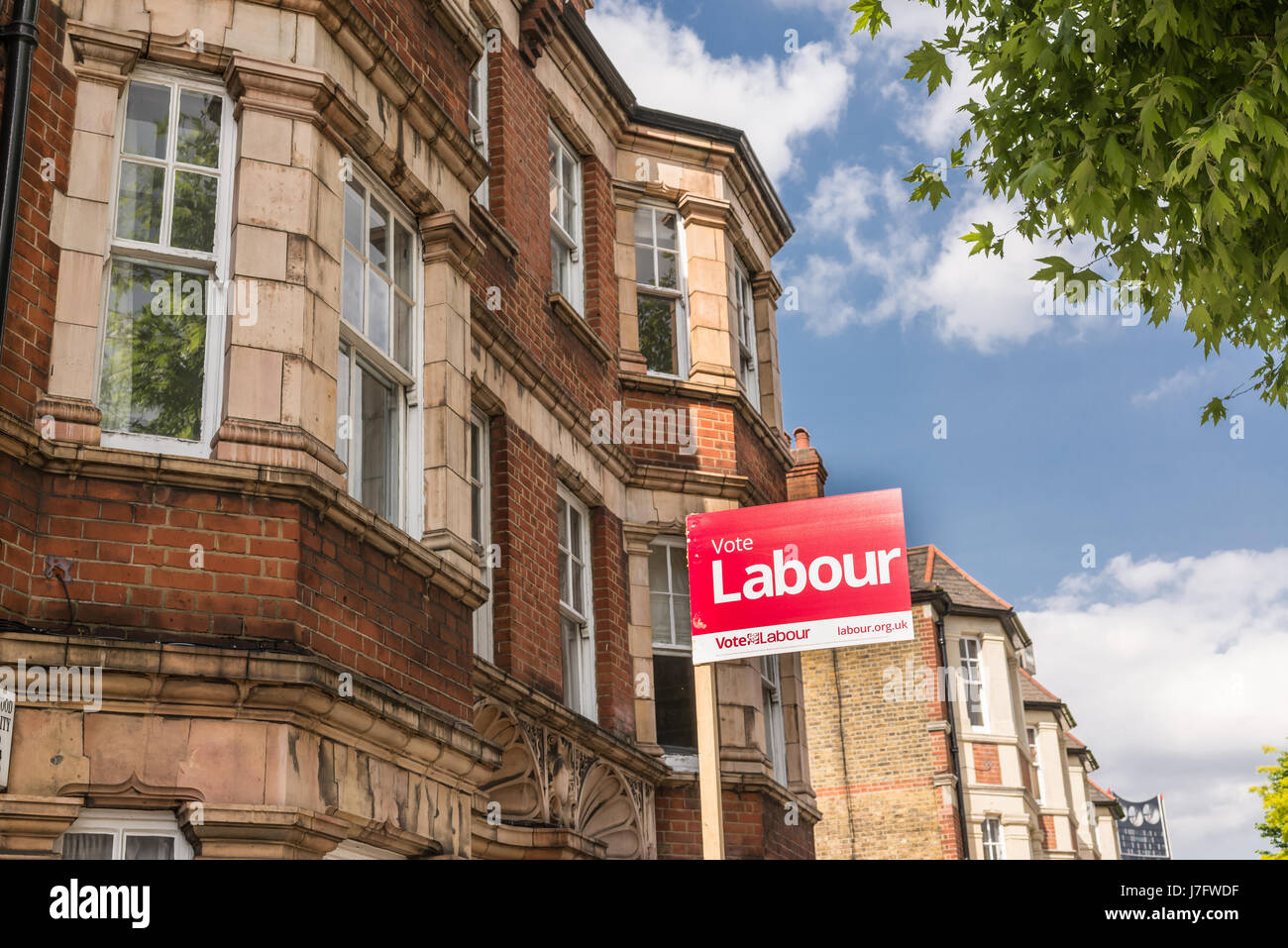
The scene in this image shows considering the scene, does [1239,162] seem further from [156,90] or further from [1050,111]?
[156,90]

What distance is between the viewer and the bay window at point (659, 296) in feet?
49.9

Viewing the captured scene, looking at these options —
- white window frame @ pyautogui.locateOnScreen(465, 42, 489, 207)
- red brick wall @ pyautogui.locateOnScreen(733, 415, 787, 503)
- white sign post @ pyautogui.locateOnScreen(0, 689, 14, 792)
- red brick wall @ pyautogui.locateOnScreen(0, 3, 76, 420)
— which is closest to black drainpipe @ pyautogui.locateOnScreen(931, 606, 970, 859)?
red brick wall @ pyautogui.locateOnScreen(733, 415, 787, 503)

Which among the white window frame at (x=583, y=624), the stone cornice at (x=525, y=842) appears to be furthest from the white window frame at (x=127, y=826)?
the white window frame at (x=583, y=624)

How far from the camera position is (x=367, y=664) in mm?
7359

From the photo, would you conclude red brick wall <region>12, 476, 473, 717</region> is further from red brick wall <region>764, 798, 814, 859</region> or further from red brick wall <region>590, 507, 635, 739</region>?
red brick wall <region>764, 798, 814, 859</region>

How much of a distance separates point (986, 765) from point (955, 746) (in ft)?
5.06

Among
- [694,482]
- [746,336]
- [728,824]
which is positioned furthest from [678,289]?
[728,824]

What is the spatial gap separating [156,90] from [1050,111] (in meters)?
4.68

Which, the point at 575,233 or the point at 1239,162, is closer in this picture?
the point at 1239,162

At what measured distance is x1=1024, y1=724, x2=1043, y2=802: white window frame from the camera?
40250mm

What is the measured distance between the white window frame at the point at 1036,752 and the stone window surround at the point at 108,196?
34.7 metres

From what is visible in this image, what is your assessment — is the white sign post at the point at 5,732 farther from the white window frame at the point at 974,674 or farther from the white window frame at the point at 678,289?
the white window frame at the point at 974,674

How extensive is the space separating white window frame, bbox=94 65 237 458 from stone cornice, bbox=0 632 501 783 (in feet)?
3.78
